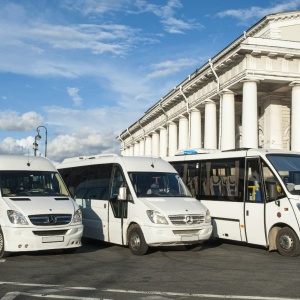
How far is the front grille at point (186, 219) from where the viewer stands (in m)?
11.5

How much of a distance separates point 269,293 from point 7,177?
22.4 feet

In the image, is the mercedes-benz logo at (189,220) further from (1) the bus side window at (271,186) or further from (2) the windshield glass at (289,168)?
(2) the windshield glass at (289,168)

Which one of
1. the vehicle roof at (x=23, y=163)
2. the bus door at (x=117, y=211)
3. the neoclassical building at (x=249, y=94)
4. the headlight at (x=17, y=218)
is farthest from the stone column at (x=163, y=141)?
the headlight at (x=17, y=218)

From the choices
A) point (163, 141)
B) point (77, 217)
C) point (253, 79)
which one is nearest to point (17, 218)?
point (77, 217)

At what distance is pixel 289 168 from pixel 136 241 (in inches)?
160

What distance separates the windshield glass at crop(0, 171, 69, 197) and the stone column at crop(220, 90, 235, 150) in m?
19.7

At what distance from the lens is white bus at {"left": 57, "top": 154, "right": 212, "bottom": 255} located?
11461 millimetres

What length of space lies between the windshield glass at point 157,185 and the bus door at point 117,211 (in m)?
0.30

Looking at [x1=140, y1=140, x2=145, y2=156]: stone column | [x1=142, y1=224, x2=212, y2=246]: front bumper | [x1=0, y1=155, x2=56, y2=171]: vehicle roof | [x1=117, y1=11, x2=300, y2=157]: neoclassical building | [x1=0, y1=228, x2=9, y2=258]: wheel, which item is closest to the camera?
[x1=0, y1=228, x2=9, y2=258]: wheel

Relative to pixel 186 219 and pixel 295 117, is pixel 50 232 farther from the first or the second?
pixel 295 117

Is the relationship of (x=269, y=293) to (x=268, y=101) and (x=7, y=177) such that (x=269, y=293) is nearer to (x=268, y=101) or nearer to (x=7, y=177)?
(x=7, y=177)

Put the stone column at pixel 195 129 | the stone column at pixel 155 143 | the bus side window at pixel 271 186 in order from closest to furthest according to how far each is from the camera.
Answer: the bus side window at pixel 271 186 → the stone column at pixel 195 129 → the stone column at pixel 155 143

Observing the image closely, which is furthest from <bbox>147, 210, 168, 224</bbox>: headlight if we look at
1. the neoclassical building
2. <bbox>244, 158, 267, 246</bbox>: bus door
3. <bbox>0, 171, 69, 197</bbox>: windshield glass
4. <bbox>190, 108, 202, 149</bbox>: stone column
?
<bbox>190, 108, 202, 149</bbox>: stone column

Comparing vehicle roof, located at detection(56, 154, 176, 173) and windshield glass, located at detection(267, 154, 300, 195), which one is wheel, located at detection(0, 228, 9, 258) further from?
windshield glass, located at detection(267, 154, 300, 195)
